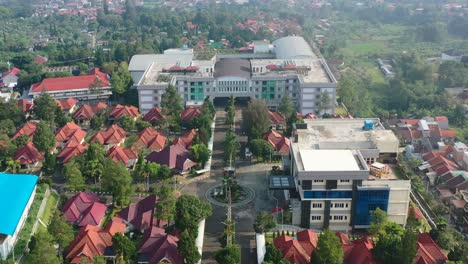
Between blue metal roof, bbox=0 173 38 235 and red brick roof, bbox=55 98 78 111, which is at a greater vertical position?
blue metal roof, bbox=0 173 38 235

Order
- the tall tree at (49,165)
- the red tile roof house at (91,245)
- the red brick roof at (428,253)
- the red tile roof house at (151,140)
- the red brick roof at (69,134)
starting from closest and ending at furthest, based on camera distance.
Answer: the red brick roof at (428,253) → the red tile roof house at (91,245) → the tall tree at (49,165) → the red tile roof house at (151,140) → the red brick roof at (69,134)

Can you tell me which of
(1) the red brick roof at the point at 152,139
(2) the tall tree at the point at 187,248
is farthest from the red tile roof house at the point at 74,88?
(2) the tall tree at the point at 187,248

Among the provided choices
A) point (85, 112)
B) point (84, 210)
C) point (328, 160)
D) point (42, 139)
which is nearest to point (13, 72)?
point (85, 112)

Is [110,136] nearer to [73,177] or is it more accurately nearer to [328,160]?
[73,177]

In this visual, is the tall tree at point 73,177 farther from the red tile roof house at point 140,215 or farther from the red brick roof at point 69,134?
the red brick roof at point 69,134

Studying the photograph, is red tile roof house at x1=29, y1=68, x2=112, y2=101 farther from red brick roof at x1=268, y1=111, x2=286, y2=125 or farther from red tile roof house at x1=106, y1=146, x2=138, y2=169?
red brick roof at x1=268, y1=111, x2=286, y2=125

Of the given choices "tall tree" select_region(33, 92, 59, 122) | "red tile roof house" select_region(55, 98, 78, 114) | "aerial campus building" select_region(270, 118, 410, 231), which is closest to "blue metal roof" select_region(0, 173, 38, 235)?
"tall tree" select_region(33, 92, 59, 122)

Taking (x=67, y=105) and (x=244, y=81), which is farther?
(x=244, y=81)
